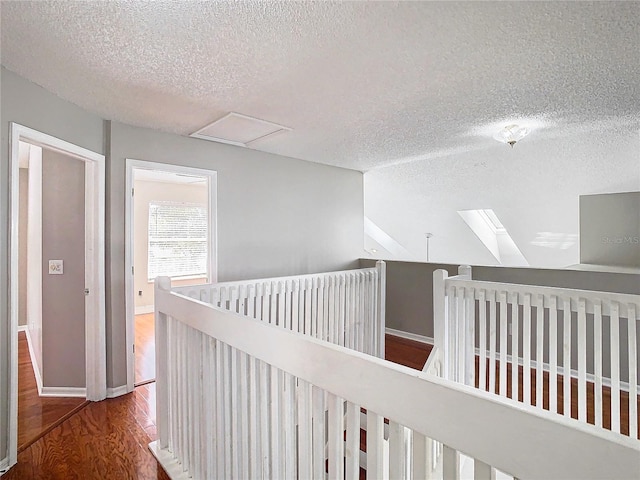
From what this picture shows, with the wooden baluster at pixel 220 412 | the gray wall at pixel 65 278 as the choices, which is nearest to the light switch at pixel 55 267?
the gray wall at pixel 65 278

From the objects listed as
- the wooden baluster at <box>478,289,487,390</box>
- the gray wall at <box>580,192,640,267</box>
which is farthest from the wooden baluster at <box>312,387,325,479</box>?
the gray wall at <box>580,192,640,267</box>

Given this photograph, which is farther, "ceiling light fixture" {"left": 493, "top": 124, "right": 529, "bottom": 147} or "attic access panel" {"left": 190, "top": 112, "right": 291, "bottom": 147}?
"ceiling light fixture" {"left": 493, "top": 124, "right": 529, "bottom": 147}

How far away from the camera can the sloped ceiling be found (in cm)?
149

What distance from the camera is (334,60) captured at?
188 cm

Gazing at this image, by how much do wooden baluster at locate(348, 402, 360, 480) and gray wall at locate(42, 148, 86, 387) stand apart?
8.92ft

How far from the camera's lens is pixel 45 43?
170 centimetres

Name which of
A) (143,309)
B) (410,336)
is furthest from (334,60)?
(143,309)

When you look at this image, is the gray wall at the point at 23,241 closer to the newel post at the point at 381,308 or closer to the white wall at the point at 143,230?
the white wall at the point at 143,230

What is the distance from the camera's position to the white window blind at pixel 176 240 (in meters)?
5.73

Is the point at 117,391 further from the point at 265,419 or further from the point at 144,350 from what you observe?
the point at 265,419

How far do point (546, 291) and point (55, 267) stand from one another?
11.7ft

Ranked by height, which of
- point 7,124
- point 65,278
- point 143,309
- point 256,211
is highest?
point 7,124

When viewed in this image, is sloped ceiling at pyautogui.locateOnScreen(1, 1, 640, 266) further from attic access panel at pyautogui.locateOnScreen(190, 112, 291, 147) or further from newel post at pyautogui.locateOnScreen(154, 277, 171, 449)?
newel post at pyautogui.locateOnScreen(154, 277, 171, 449)

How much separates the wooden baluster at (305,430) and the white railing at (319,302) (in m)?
1.41
